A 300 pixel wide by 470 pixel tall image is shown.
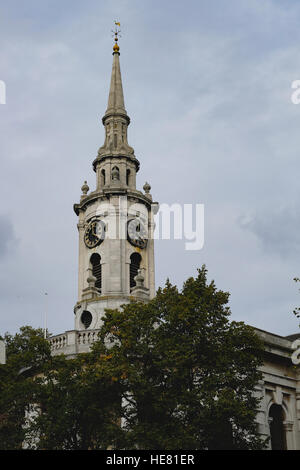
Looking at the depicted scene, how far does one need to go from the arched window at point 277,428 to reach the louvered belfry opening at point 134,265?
14.8 m

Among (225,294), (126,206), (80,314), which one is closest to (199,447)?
(225,294)

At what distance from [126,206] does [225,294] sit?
900 inches

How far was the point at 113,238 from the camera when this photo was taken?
60.2 metres

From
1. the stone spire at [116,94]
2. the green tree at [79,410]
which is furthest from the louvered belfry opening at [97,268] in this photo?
the green tree at [79,410]

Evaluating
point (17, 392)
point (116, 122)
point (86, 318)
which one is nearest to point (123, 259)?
point (86, 318)

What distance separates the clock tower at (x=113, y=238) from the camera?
192 feet

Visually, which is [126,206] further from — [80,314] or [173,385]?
[173,385]

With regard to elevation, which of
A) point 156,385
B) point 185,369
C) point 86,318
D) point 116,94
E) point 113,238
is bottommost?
point 156,385

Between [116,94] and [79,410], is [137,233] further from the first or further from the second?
[79,410]

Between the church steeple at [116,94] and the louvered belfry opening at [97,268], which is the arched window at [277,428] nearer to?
the louvered belfry opening at [97,268]

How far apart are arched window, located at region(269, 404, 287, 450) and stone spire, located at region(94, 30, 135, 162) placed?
25504 millimetres

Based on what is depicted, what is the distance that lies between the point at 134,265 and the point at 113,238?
291 centimetres

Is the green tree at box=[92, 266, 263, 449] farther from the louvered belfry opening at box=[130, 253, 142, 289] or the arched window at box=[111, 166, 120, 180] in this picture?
the arched window at box=[111, 166, 120, 180]
